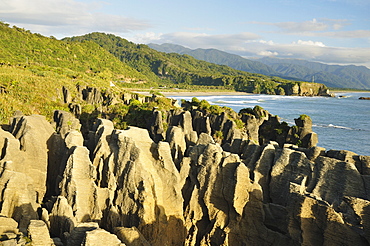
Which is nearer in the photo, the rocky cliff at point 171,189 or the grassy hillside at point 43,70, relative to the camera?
the rocky cliff at point 171,189

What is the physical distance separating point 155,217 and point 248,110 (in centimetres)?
3334

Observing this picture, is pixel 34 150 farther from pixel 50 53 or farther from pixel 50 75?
pixel 50 53

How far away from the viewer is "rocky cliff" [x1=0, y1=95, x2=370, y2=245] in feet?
35.2

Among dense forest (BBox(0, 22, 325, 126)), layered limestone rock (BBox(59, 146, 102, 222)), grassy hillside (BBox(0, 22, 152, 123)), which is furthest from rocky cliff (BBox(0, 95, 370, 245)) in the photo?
grassy hillside (BBox(0, 22, 152, 123))

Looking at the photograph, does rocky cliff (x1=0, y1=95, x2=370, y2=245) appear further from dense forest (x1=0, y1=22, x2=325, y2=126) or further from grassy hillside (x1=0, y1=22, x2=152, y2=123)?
grassy hillside (x1=0, y1=22, x2=152, y2=123)

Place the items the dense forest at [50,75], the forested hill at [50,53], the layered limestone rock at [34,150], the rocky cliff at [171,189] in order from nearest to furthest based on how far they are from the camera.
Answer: the rocky cliff at [171,189] < the layered limestone rock at [34,150] < the dense forest at [50,75] < the forested hill at [50,53]

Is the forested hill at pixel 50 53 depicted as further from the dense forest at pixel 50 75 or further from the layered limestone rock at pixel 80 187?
the layered limestone rock at pixel 80 187

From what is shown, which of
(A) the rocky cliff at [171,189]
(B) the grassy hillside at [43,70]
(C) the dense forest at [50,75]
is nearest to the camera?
(A) the rocky cliff at [171,189]

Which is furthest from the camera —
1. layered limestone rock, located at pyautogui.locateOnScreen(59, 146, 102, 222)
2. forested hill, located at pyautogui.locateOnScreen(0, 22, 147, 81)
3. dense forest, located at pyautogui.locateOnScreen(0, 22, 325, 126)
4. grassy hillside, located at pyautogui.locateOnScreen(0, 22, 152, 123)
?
forested hill, located at pyautogui.locateOnScreen(0, 22, 147, 81)

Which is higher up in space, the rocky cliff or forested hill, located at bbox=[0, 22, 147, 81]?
forested hill, located at bbox=[0, 22, 147, 81]

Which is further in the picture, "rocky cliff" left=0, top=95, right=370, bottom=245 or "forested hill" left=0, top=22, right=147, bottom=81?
"forested hill" left=0, top=22, right=147, bottom=81

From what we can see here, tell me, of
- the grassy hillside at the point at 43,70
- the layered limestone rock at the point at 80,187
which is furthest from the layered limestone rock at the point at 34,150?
the grassy hillside at the point at 43,70

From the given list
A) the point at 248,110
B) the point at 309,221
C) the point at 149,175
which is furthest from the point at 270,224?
the point at 248,110

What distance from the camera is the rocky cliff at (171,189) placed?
10.7m
